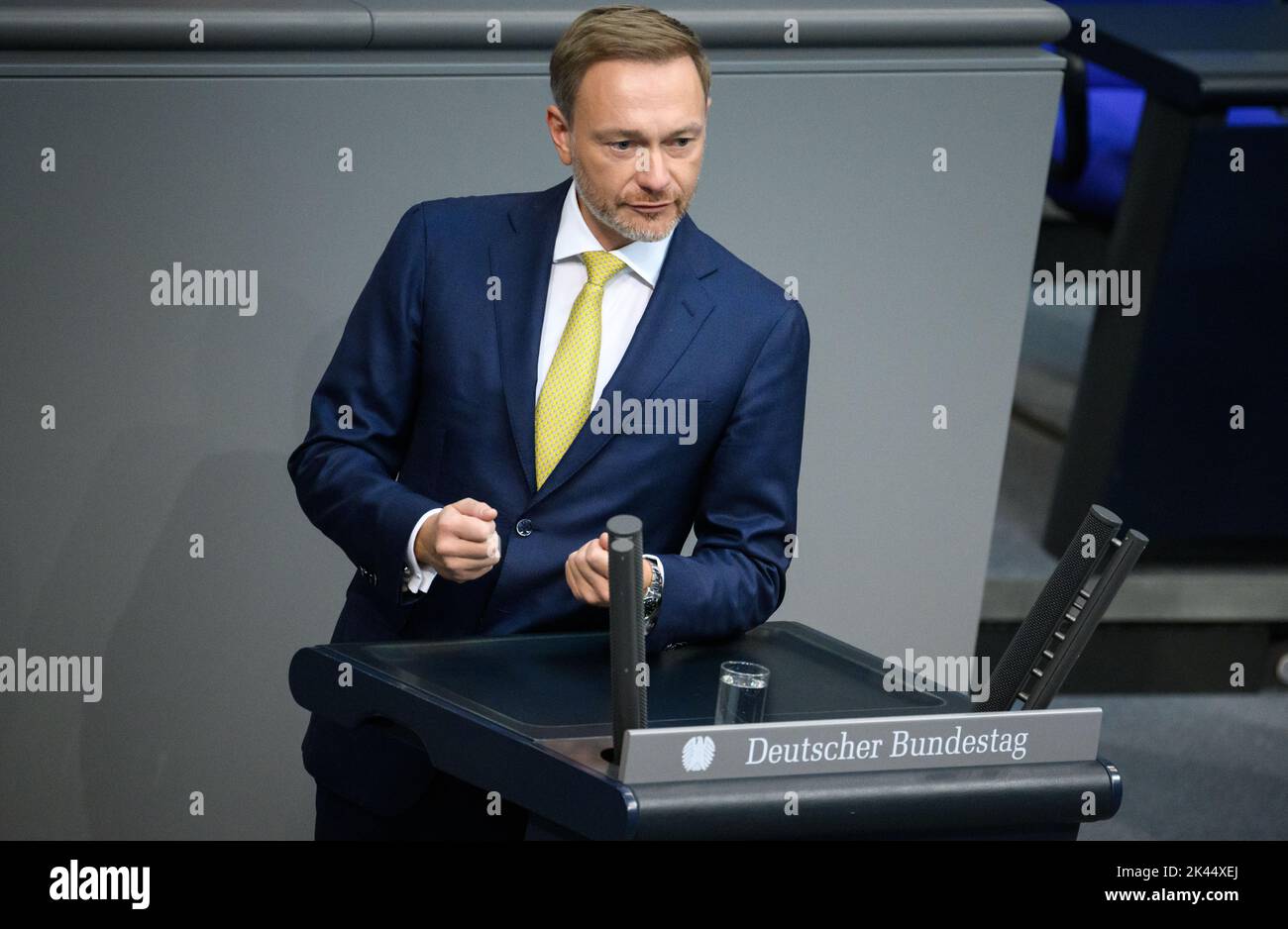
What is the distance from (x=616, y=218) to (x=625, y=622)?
69 cm

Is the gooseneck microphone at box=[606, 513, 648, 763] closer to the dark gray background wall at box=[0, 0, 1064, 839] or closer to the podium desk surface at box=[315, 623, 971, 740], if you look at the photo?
the podium desk surface at box=[315, 623, 971, 740]

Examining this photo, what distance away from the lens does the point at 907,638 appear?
10.9ft

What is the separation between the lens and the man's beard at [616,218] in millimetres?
2150

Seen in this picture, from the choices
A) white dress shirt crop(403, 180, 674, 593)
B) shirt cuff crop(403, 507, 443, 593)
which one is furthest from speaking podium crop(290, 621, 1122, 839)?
white dress shirt crop(403, 180, 674, 593)

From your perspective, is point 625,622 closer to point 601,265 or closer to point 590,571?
point 590,571

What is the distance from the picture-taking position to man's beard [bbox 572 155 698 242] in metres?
2.15

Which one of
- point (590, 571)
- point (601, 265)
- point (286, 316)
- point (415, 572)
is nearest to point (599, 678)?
point (590, 571)

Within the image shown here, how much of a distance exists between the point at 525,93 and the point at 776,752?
1.53 m

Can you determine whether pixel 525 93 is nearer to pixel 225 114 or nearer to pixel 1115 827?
pixel 225 114

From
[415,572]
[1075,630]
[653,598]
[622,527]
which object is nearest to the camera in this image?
[622,527]

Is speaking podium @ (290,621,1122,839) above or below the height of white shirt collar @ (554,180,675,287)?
below

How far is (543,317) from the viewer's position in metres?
2.25

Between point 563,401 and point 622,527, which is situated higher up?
point 563,401

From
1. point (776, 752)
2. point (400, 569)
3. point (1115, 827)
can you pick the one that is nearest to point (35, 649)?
point (400, 569)
